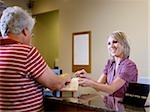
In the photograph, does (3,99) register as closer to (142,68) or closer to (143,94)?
(143,94)

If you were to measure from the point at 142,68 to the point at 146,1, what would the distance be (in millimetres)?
783

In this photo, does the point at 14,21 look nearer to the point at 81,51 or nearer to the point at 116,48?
the point at 116,48

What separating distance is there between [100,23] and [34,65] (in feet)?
8.43

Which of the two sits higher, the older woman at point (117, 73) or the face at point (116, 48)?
the face at point (116, 48)

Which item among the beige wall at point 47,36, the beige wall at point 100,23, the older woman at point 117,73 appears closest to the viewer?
the older woman at point 117,73

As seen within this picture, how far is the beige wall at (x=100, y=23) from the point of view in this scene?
10.2 ft

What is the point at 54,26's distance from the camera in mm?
5297

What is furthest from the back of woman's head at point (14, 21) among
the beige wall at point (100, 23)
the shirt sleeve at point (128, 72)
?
the beige wall at point (100, 23)

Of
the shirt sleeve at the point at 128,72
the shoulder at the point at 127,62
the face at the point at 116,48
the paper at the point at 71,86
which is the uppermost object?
the face at the point at 116,48

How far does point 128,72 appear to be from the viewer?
1796mm

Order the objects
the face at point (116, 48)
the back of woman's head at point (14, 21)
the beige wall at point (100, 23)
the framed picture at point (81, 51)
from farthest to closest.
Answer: the framed picture at point (81, 51) < the beige wall at point (100, 23) < the face at point (116, 48) < the back of woman's head at point (14, 21)

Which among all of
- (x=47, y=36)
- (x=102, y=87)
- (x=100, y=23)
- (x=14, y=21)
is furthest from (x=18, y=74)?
(x=47, y=36)

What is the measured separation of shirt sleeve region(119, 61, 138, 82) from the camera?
1.79m

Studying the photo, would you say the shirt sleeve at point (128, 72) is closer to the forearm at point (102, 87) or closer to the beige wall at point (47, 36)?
the forearm at point (102, 87)
